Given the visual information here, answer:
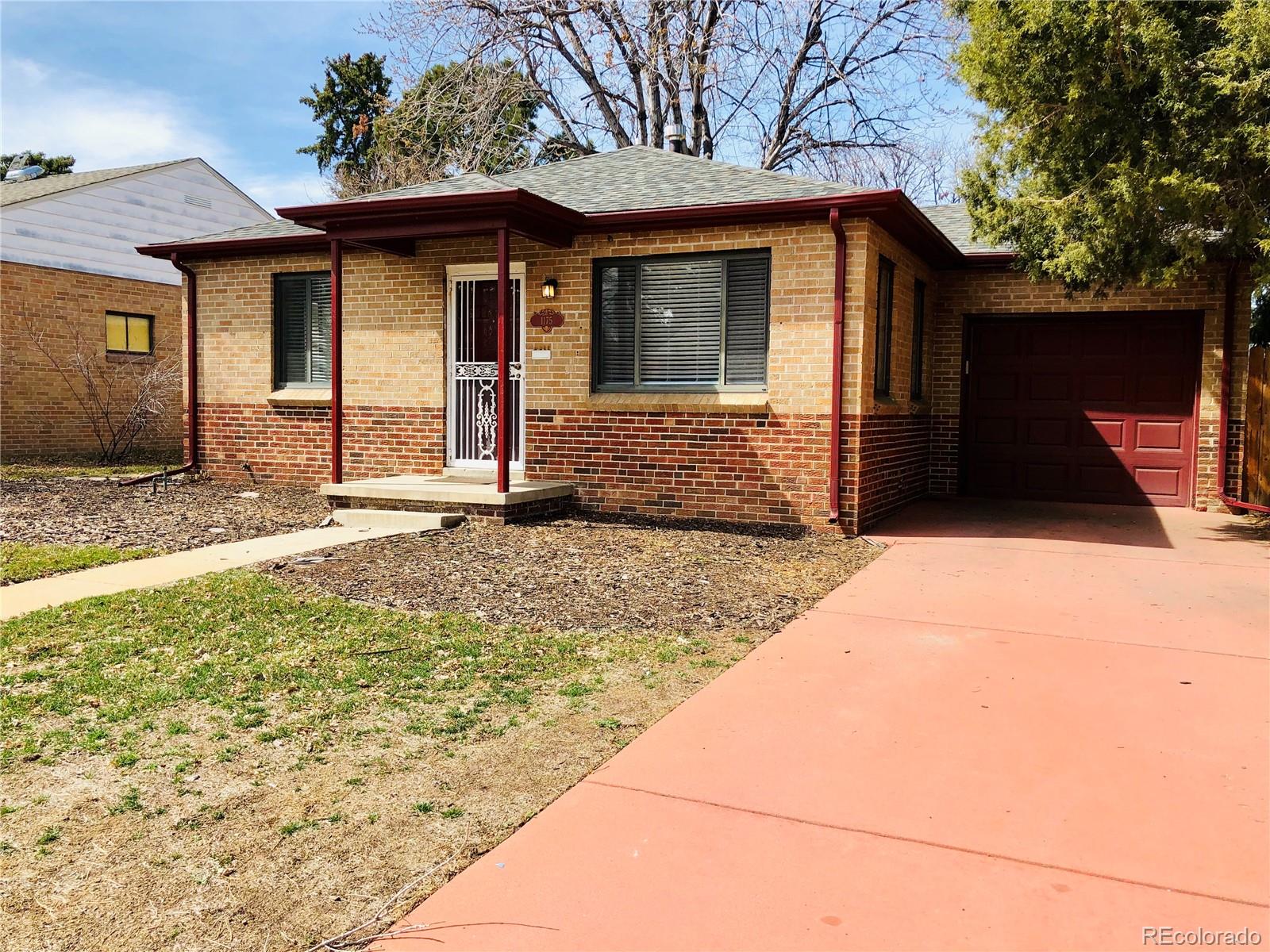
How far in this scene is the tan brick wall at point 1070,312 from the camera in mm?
11719

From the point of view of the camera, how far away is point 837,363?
9773 millimetres

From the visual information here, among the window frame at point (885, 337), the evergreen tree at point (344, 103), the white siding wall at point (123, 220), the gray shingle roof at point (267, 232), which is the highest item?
the evergreen tree at point (344, 103)

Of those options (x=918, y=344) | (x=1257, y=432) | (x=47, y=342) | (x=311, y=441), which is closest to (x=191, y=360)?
(x=311, y=441)

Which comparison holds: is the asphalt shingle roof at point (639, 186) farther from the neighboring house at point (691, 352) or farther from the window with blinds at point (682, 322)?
the window with blinds at point (682, 322)

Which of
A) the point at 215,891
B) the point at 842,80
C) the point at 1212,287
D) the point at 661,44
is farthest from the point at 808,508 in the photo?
the point at 842,80

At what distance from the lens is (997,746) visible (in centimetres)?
406

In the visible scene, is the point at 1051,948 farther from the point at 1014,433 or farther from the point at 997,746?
the point at 1014,433

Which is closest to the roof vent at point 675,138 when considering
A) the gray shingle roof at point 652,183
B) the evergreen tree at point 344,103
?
the gray shingle roof at point 652,183

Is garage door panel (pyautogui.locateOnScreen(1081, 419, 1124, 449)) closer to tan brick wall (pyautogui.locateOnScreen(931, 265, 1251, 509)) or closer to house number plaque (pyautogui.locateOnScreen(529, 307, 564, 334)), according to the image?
tan brick wall (pyautogui.locateOnScreen(931, 265, 1251, 509))

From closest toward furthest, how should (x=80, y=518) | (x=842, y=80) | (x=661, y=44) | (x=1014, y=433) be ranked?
(x=80, y=518)
(x=1014, y=433)
(x=661, y=44)
(x=842, y=80)

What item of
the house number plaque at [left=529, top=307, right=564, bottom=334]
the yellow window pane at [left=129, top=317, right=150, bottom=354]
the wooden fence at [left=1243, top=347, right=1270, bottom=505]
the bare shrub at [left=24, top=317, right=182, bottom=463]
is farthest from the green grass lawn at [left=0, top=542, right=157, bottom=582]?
the yellow window pane at [left=129, top=317, right=150, bottom=354]

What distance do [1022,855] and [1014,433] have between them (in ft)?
35.3

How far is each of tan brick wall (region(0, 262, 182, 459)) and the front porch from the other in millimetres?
11311

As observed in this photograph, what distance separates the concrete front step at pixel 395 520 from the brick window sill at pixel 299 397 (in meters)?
2.68
